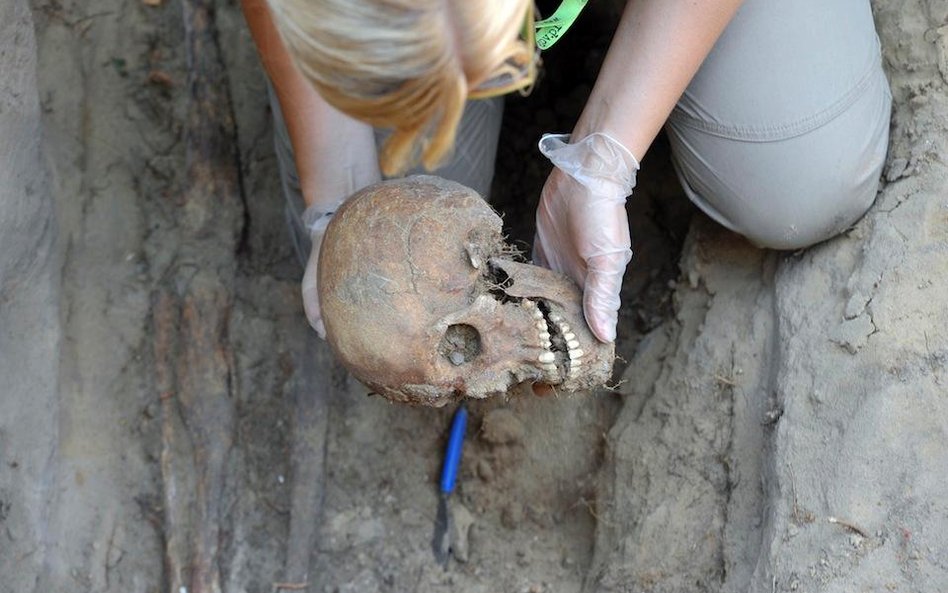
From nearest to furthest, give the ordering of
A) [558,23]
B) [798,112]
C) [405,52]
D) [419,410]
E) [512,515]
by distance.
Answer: [405,52], [558,23], [798,112], [512,515], [419,410]

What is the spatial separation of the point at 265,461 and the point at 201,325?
0.36 m

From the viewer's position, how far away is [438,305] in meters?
1.71

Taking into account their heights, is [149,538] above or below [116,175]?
below

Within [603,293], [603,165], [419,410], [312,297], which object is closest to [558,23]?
[603,165]

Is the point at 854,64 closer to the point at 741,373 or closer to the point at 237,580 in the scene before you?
the point at 741,373

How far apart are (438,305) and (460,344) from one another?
0.29 ft

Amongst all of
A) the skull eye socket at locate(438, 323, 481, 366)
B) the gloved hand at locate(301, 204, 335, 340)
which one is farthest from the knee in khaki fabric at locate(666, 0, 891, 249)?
the gloved hand at locate(301, 204, 335, 340)

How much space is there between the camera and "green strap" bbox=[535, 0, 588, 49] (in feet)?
5.98

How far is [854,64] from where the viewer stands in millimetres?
1950

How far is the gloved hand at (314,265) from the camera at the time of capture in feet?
6.63

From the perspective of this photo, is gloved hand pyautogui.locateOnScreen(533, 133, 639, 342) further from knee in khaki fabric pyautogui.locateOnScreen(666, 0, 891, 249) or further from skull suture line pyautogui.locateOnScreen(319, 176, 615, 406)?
knee in khaki fabric pyautogui.locateOnScreen(666, 0, 891, 249)

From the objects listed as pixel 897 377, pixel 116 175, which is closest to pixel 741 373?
pixel 897 377

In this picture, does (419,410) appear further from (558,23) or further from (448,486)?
(558,23)

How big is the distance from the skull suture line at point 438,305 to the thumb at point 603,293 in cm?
2
